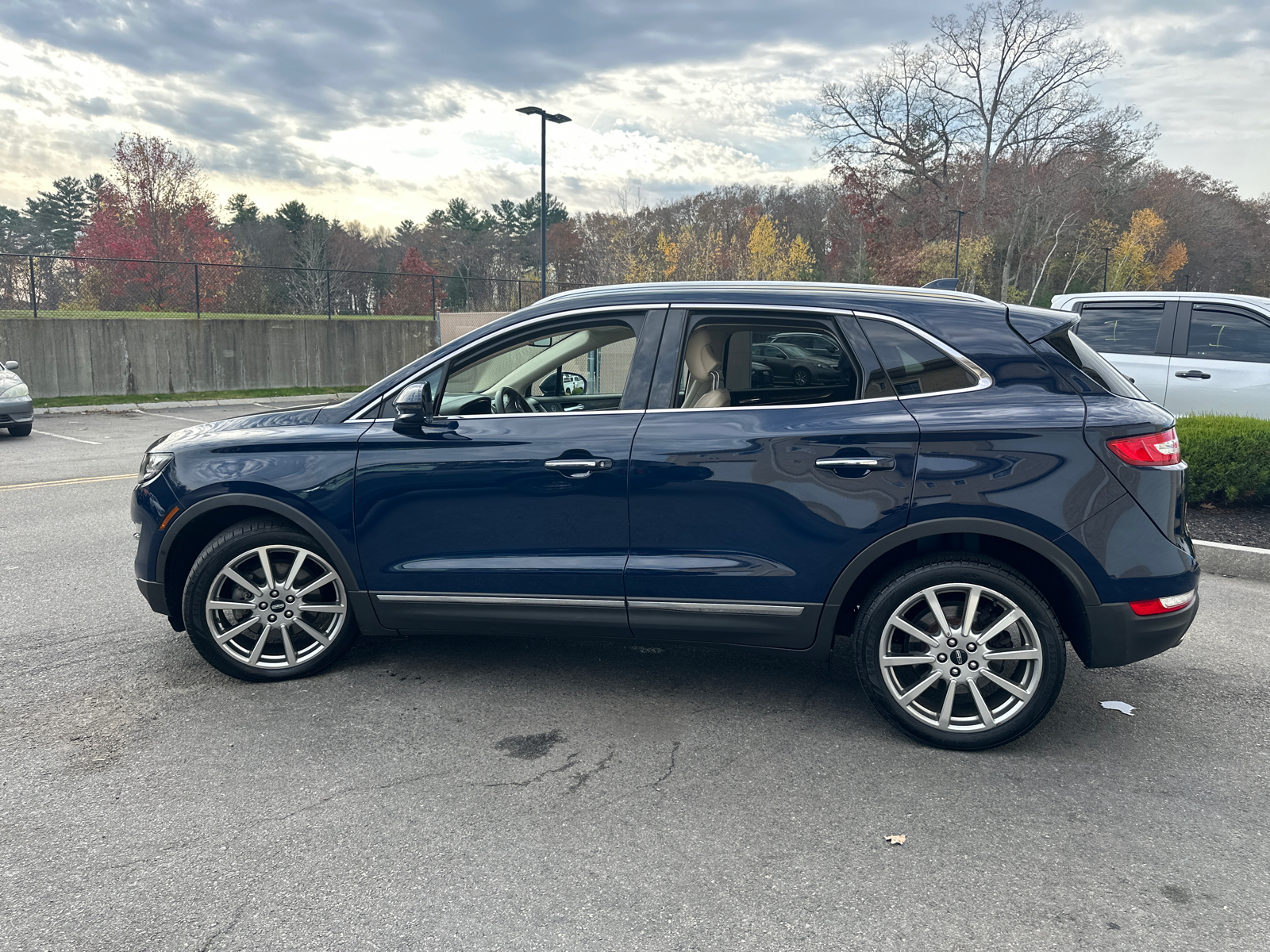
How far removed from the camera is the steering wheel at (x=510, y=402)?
4023mm

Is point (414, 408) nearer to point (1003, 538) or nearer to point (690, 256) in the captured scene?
point (1003, 538)

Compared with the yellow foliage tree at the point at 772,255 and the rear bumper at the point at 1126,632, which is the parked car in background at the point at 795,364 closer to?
the rear bumper at the point at 1126,632

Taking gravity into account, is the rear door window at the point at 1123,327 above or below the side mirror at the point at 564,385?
above

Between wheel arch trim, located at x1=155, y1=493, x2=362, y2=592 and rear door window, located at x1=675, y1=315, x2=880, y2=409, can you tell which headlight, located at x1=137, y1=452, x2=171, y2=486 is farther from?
rear door window, located at x1=675, y1=315, x2=880, y2=409

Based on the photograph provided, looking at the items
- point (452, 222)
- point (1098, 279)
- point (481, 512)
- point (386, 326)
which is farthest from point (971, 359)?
point (452, 222)

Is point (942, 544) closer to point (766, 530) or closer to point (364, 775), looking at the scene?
point (766, 530)

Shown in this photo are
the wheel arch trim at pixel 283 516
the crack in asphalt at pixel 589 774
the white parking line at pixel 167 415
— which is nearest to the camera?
the crack in asphalt at pixel 589 774

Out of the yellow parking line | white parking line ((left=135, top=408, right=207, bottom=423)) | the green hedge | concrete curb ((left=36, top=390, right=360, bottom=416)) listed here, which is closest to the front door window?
the green hedge

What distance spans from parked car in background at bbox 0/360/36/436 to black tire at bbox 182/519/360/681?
36.1 feet

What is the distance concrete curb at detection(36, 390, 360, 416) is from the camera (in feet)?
58.7

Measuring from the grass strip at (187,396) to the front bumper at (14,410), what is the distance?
6017 millimetres

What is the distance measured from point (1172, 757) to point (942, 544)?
3.99ft

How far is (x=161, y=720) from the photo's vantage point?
12.2ft

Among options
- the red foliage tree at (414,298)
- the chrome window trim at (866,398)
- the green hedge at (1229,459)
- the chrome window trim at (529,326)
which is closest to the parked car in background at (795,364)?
the chrome window trim at (866,398)
